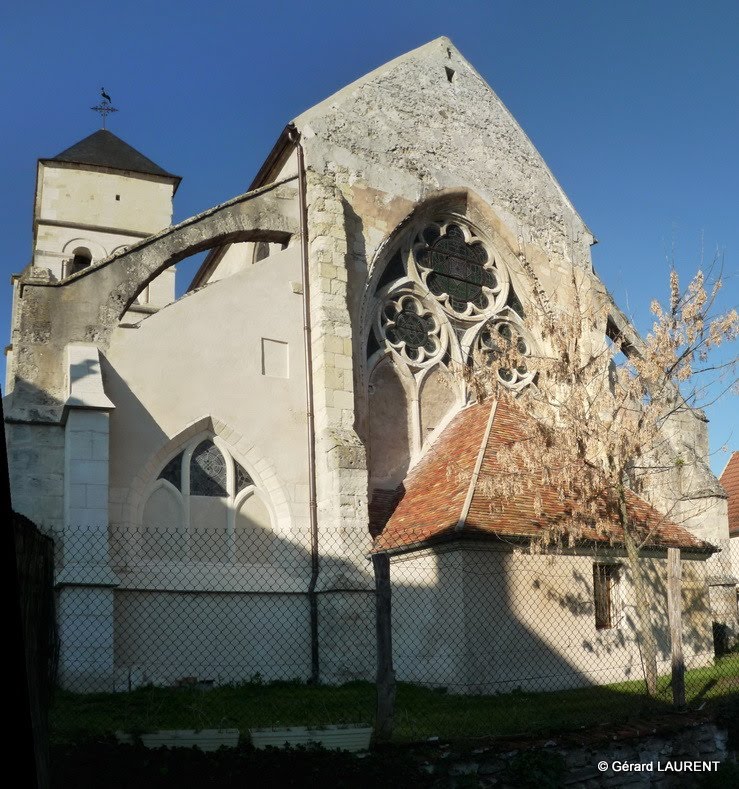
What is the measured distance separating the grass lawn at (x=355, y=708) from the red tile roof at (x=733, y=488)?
13411 mm

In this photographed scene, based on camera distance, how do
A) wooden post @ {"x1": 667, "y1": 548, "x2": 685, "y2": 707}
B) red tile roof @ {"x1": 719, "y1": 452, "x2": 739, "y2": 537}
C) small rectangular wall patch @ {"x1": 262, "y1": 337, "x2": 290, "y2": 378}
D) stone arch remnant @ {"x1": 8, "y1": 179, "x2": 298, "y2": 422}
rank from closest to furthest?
wooden post @ {"x1": 667, "y1": 548, "x2": 685, "y2": 707}
stone arch remnant @ {"x1": 8, "y1": 179, "x2": 298, "y2": 422}
small rectangular wall patch @ {"x1": 262, "y1": 337, "x2": 290, "y2": 378}
red tile roof @ {"x1": 719, "y1": 452, "x2": 739, "y2": 537}

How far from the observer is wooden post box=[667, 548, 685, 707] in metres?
7.76

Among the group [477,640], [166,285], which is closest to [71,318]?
[477,640]

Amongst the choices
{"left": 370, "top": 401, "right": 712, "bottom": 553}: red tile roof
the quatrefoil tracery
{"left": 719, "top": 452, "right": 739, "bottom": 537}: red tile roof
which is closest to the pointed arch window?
{"left": 370, "top": 401, "right": 712, "bottom": 553}: red tile roof

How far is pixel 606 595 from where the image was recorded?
12320mm

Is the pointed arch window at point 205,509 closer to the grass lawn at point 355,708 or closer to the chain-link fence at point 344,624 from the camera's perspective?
the chain-link fence at point 344,624

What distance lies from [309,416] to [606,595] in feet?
15.9

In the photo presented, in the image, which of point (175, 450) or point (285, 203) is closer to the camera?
point (175, 450)

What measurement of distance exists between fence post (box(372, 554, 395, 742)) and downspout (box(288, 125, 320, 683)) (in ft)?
18.0

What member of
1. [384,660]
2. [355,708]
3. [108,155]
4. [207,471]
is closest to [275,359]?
[207,471]

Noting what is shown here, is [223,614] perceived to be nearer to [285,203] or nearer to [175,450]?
[175,450]

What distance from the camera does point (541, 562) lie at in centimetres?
1155

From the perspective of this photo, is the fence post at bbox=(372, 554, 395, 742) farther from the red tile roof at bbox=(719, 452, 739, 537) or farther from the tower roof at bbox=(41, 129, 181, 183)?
the tower roof at bbox=(41, 129, 181, 183)

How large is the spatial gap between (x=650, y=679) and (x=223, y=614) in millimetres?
5285
